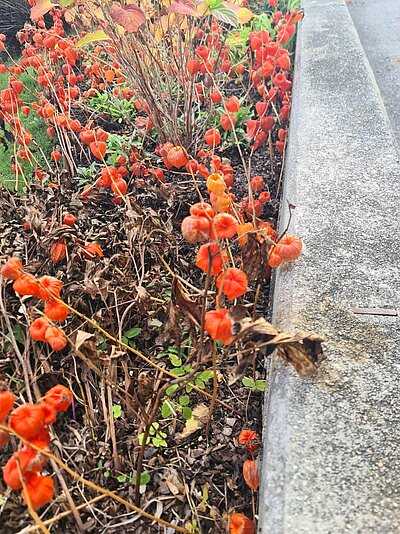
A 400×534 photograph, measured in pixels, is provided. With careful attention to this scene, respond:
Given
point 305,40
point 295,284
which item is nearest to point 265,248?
point 295,284

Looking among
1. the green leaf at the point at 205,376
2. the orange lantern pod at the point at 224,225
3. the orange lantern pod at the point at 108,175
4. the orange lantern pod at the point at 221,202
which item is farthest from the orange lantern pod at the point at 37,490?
the orange lantern pod at the point at 108,175

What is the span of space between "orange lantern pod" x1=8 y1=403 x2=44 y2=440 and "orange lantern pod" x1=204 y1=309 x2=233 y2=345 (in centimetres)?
40

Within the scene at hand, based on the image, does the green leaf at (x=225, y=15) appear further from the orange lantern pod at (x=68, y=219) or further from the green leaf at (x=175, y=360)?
the green leaf at (x=175, y=360)

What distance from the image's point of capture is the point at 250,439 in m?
1.49

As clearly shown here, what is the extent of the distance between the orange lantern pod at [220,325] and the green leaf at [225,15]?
5.34ft

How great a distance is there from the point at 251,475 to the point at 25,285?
757 mm

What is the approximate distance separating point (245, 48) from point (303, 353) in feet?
10.6

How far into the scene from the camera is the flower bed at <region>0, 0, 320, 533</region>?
1.29 meters

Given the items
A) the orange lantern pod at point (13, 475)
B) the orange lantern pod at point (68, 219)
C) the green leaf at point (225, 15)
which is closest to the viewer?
the orange lantern pod at point (13, 475)

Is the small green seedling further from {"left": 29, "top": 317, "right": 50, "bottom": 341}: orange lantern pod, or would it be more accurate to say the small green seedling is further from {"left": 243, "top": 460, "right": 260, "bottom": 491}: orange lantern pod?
{"left": 29, "top": 317, "right": 50, "bottom": 341}: orange lantern pod

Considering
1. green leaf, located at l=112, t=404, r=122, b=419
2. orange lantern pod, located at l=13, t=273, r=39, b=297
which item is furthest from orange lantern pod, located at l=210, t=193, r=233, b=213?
green leaf, located at l=112, t=404, r=122, b=419

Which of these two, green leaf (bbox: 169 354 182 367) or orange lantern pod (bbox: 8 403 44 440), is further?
green leaf (bbox: 169 354 182 367)

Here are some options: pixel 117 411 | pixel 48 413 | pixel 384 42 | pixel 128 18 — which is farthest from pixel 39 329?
pixel 384 42

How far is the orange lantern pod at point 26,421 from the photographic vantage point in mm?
1020
